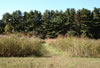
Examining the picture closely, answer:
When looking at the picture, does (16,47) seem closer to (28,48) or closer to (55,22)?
(28,48)

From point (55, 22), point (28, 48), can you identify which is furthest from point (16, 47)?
point (55, 22)

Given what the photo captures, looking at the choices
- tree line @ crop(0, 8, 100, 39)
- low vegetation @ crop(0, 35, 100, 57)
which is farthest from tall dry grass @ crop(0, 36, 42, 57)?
tree line @ crop(0, 8, 100, 39)

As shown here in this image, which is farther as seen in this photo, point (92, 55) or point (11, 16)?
point (11, 16)

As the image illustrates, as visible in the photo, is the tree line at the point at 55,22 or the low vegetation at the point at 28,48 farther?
the tree line at the point at 55,22

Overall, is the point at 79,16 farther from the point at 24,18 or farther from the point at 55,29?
the point at 24,18

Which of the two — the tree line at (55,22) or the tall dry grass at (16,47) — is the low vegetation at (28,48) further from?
the tree line at (55,22)

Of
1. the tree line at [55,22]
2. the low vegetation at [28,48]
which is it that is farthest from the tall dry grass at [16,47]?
the tree line at [55,22]

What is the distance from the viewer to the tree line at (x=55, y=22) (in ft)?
97.3

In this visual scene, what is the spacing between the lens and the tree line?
2966cm

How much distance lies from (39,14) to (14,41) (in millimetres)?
27810

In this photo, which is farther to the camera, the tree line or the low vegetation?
the tree line

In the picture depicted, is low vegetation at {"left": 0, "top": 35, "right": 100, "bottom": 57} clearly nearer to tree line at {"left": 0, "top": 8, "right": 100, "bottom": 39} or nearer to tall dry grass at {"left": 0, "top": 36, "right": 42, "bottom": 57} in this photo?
tall dry grass at {"left": 0, "top": 36, "right": 42, "bottom": 57}

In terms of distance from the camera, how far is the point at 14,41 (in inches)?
265

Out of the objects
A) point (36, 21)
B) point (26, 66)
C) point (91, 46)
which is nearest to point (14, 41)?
point (26, 66)
